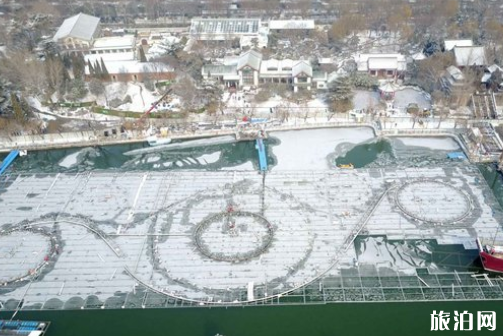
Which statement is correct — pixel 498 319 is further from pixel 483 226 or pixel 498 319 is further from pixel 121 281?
pixel 121 281

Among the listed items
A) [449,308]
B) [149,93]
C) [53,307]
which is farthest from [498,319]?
[149,93]

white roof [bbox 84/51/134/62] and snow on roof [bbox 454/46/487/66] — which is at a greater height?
white roof [bbox 84/51/134/62]

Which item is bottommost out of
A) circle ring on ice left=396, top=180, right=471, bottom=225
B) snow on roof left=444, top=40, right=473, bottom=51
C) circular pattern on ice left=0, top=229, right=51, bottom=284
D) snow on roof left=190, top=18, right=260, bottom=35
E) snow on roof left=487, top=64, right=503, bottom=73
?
circular pattern on ice left=0, top=229, right=51, bottom=284

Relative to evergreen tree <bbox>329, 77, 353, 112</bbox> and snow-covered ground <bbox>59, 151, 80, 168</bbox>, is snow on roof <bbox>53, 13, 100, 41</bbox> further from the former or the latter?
evergreen tree <bbox>329, 77, 353, 112</bbox>

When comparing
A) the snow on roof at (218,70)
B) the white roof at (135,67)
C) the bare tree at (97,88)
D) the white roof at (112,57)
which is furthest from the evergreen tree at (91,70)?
the snow on roof at (218,70)

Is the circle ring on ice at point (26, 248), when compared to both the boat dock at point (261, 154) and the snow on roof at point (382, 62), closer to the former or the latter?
the boat dock at point (261, 154)

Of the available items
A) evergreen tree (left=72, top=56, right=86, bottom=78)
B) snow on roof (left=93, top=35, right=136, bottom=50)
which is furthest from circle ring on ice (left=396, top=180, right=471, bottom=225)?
snow on roof (left=93, top=35, right=136, bottom=50)
